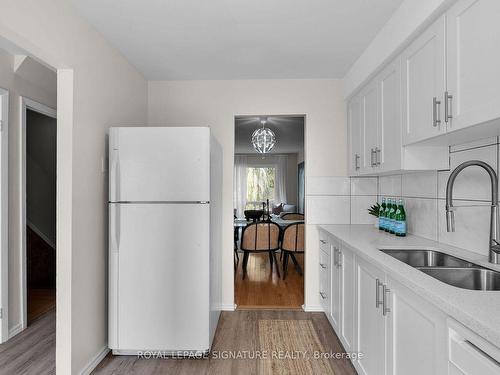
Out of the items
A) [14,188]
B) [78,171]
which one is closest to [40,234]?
[14,188]

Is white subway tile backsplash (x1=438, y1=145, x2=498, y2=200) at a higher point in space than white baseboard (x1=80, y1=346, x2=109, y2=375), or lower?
higher

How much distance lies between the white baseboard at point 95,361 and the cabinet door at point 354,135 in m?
2.52

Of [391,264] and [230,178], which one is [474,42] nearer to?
[391,264]

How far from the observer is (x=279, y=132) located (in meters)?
6.29

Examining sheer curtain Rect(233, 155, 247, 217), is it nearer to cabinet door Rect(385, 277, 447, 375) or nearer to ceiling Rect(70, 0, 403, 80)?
ceiling Rect(70, 0, 403, 80)

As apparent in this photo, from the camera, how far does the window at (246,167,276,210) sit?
8938 mm

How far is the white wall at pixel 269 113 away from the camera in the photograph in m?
3.14

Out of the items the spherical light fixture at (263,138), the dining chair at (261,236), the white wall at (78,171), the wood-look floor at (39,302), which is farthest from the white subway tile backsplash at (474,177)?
the wood-look floor at (39,302)

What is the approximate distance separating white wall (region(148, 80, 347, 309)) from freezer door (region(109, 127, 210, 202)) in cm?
93

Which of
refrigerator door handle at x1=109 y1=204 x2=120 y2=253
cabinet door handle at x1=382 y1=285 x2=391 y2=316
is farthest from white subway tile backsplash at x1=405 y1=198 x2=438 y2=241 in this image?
refrigerator door handle at x1=109 y1=204 x2=120 y2=253

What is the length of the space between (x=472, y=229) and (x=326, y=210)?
58.2 inches

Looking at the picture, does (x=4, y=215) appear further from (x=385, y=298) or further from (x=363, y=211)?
(x=363, y=211)

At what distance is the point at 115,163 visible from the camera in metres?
2.24

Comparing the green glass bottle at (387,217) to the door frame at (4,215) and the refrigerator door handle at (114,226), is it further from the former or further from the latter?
the door frame at (4,215)
